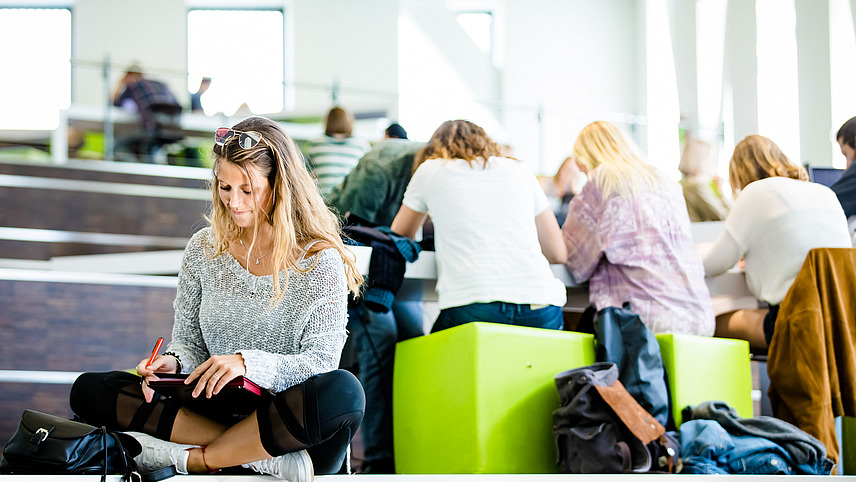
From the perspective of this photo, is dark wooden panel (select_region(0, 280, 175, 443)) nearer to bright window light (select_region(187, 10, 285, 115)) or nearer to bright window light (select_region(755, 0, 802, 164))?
bright window light (select_region(755, 0, 802, 164))

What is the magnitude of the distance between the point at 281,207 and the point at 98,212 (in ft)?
11.9

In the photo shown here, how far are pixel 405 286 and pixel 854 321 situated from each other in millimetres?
1266

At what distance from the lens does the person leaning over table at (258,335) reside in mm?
1779

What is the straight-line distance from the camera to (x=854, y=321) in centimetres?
256

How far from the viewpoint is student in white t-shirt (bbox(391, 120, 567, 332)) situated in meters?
2.54

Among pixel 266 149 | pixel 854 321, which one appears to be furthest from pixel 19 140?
pixel 854 321

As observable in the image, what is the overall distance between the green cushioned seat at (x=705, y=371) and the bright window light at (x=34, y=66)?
24.7ft

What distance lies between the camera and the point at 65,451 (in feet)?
5.62

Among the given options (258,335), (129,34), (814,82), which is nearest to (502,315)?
(258,335)

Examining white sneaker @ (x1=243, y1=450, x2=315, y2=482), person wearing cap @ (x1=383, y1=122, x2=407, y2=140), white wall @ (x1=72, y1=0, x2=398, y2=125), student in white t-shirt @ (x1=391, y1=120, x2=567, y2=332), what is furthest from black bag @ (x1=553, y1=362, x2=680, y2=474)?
white wall @ (x1=72, y1=0, x2=398, y2=125)

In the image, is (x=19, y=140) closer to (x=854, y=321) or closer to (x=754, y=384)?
(x=754, y=384)


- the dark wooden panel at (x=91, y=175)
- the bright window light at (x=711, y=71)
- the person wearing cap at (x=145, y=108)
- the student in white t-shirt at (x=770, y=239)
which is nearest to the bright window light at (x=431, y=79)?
the bright window light at (x=711, y=71)

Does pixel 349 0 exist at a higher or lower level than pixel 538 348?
higher

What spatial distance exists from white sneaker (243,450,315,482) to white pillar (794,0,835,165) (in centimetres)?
474
